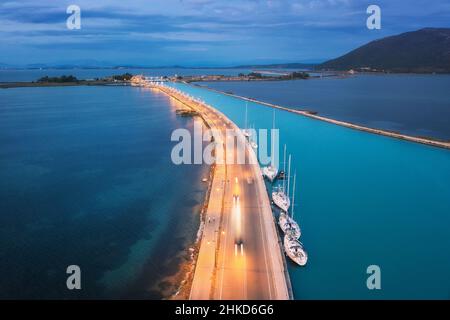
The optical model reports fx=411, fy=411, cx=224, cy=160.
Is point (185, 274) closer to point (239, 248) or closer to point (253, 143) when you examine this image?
point (239, 248)

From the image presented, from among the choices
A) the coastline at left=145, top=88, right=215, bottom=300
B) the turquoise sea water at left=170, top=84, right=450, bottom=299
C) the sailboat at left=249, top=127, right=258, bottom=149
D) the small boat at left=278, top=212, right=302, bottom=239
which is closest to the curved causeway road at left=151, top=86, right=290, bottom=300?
the coastline at left=145, top=88, right=215, bottom=300

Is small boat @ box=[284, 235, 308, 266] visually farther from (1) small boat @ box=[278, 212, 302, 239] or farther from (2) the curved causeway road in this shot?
(2) the curved causeway road

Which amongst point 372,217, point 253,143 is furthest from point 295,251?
point 253,143

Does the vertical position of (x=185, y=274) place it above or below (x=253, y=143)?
below

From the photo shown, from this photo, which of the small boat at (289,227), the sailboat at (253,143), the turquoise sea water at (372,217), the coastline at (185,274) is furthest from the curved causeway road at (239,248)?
the sailboat at (253,143)

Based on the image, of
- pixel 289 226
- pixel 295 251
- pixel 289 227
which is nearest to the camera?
pixel 295 251
